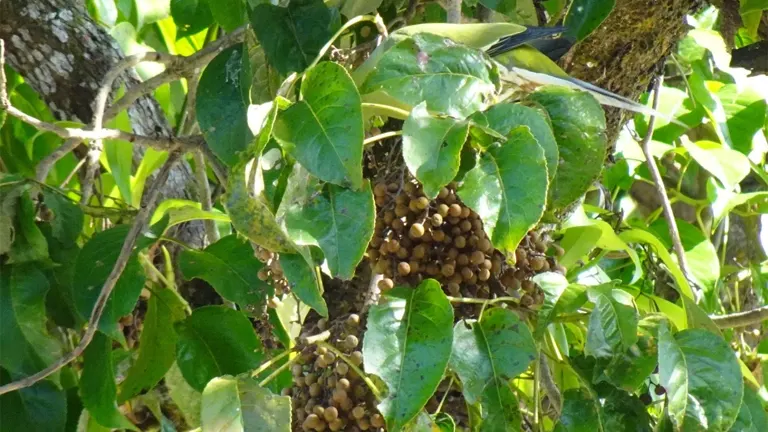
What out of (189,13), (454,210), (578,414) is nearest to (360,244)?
(454,210)

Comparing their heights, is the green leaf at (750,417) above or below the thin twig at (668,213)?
above

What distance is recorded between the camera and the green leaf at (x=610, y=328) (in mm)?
587

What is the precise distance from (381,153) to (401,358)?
0.75 ft

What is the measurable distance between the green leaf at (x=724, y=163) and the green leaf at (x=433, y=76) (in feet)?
2.49

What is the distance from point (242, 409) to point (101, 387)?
0.70ft

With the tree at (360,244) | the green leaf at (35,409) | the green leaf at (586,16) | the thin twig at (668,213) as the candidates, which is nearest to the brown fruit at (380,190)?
the tree at (360,244)

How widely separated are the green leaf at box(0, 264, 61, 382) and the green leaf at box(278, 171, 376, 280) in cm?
32

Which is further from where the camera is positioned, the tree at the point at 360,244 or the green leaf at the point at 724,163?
the green leaf at the point at 724,163

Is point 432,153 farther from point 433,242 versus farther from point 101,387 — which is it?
point 101,387

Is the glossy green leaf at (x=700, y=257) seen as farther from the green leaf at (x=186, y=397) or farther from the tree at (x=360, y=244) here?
the green leaf at (x=186, y=397)

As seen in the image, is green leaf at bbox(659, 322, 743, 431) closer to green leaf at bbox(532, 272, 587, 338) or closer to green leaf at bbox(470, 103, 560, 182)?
green leaf at bbox(532, 272, 587, 338)

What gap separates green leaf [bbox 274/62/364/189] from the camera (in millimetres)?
471

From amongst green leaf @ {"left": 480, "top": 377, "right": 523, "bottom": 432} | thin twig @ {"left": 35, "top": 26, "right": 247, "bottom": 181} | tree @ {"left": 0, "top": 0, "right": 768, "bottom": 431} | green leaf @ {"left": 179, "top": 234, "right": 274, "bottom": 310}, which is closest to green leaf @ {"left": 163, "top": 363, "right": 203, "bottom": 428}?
tree @ {"left": 0, "top": 0, "right": 768, "bottom": 431}

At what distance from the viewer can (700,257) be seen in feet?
3.92
